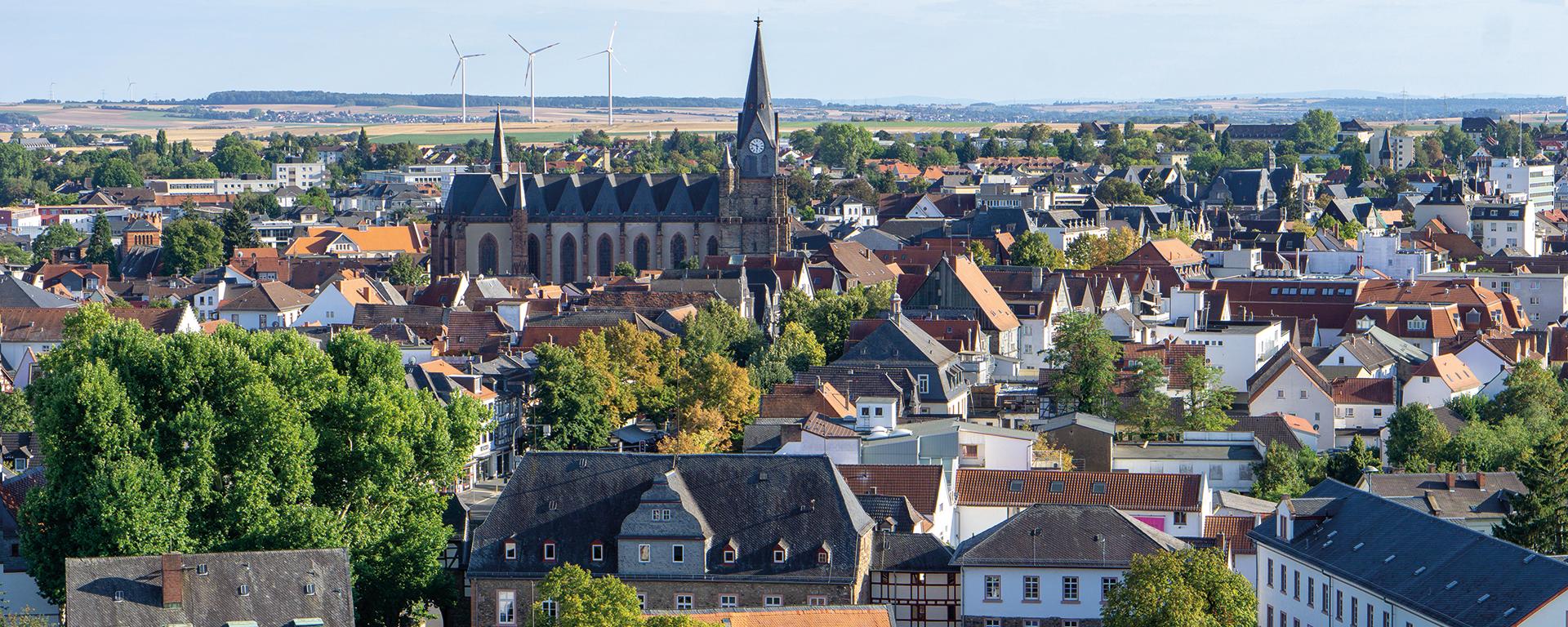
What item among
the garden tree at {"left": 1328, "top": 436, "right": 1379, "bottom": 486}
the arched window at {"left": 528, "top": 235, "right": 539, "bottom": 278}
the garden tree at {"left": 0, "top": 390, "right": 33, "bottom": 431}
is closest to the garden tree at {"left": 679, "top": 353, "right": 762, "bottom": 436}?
the garden tree at {"left": 1328, "top": 436, "right": 1379, "bottom": 486}

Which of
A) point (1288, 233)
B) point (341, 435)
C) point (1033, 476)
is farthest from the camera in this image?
point (1288, 233)

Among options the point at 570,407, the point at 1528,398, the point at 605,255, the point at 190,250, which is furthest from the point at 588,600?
the point at 190,250

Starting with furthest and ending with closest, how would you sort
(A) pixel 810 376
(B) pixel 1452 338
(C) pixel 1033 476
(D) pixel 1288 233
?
(D) pixel 1288 233, (B) pixel 1452 338, (A) pixel 810 376, (C) pixel 1033 476

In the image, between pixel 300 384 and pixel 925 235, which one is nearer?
pixel 300 384

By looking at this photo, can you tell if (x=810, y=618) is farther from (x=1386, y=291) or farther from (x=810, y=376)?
(x=1386, y=291)

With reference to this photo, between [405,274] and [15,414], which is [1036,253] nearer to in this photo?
[405,274]

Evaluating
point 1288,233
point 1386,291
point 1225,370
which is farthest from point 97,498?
point 1288,233
